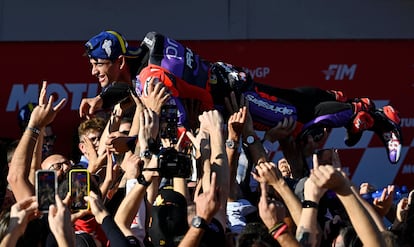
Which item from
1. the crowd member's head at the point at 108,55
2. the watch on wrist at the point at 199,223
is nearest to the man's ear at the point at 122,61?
the crowd member's head at the point at 108,55

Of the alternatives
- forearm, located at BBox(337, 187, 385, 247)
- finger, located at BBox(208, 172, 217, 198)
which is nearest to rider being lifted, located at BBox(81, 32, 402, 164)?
finger, located at BBox(208, 172, 217, 198)

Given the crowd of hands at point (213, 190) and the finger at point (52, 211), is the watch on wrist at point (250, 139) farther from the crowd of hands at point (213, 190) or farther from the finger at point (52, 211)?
the finger at point (52, 211)

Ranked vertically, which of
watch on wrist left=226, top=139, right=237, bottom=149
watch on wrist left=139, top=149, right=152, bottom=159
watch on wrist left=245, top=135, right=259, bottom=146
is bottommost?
watch on wrist left=139, top=149, right=152, bottom=159

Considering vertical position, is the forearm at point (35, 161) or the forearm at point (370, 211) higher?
the forearm at point (35, 161)

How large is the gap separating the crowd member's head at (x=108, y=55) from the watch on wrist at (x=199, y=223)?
261 cm

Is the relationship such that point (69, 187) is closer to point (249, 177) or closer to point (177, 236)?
point (177, 236)

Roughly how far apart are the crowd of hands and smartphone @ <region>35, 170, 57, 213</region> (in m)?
0.04

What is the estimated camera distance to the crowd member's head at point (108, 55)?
307 inches

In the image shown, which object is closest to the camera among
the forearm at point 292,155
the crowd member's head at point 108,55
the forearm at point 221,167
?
the forearm at point 221,167

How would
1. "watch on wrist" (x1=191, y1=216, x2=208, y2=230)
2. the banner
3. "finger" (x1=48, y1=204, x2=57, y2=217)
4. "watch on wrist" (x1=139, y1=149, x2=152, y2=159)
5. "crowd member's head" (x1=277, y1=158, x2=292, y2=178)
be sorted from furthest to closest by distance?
the banner < "crowd member's head" (x1=277, y1=158, x2=292, y2=178) < "watch on wrist" (x1=139, y1=149, x2=152, y2=159) < "watch on wrist" (x1=191, y1=216, x2=208, y2=230) < "finger" (x1=48, y1=204, x2=57, y2=217)

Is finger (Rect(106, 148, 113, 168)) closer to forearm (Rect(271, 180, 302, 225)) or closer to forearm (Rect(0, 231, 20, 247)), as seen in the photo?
forearm (Rect(271, 180, 302, 225))

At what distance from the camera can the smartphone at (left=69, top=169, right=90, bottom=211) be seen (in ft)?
18.0

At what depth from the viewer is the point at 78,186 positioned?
552cm

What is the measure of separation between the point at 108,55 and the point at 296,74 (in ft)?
9.91
